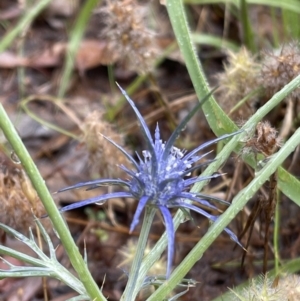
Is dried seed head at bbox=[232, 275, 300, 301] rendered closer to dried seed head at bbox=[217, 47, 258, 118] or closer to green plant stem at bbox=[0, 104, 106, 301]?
green plant stem at bbox=[0, 104, 106, 301]

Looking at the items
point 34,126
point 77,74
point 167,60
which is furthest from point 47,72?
point 167,60

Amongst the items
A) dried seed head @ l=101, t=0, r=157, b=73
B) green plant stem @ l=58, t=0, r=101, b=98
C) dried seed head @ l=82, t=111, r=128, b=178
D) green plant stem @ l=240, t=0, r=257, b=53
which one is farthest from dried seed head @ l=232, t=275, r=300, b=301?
green plant stem @ l=58, t=0, r=101, b=98

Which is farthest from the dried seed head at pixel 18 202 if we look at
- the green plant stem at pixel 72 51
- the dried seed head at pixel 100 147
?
the green plant stem at pixel 72 51

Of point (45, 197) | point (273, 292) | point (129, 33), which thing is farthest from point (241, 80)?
point (45, 197)

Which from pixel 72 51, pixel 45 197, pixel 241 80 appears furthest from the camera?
pixel 72 51

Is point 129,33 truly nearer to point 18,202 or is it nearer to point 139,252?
point 18,202

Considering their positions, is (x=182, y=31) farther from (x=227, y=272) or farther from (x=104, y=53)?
(x=104, y=53)
